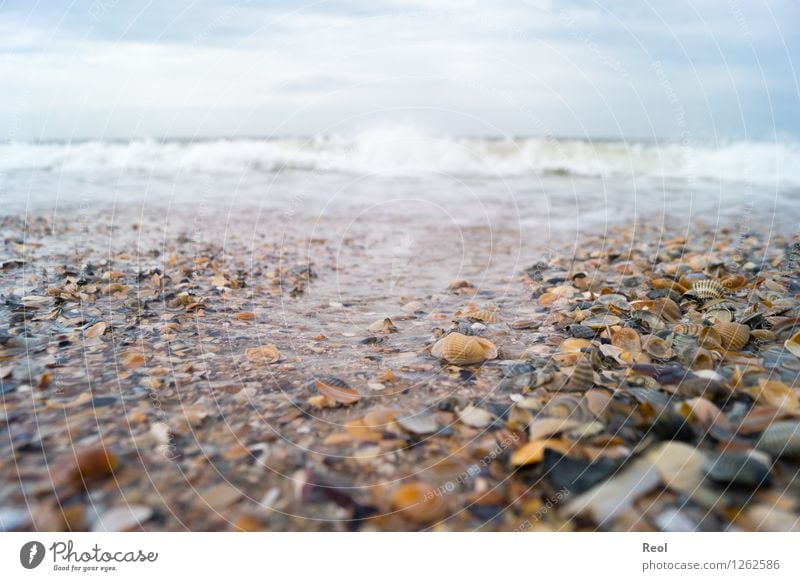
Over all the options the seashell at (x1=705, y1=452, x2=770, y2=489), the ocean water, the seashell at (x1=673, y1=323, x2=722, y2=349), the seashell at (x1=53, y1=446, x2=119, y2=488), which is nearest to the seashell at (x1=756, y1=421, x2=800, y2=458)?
the seashell at (x1=705, y1=452, x2=770, y2=489)

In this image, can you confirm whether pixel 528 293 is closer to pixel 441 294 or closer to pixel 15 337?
pixel 441 294

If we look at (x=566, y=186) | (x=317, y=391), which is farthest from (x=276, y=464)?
(x=566, y=186)

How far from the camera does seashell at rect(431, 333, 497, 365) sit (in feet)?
9.99

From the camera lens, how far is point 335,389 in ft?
9.09

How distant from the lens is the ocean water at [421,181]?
8.06 m

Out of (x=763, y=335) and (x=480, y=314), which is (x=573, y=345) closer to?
(x=480, y=314)

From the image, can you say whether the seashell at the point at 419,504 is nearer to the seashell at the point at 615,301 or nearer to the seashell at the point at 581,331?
the seashell at the point at 581,331

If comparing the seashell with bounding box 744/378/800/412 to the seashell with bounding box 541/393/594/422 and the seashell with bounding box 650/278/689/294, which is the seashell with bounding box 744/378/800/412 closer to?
the seashell with bounding box 541/393/594/422

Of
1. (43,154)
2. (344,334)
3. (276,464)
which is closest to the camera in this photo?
(276,464)

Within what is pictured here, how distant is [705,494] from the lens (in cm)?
200

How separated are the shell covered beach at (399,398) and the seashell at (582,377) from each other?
19 millimetres

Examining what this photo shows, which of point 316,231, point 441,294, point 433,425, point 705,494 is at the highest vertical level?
point 316,231

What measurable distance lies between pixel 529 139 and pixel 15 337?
15.8m

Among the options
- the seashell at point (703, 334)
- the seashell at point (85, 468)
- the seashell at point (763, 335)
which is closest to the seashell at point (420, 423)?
the seashell at point (85, 468)
